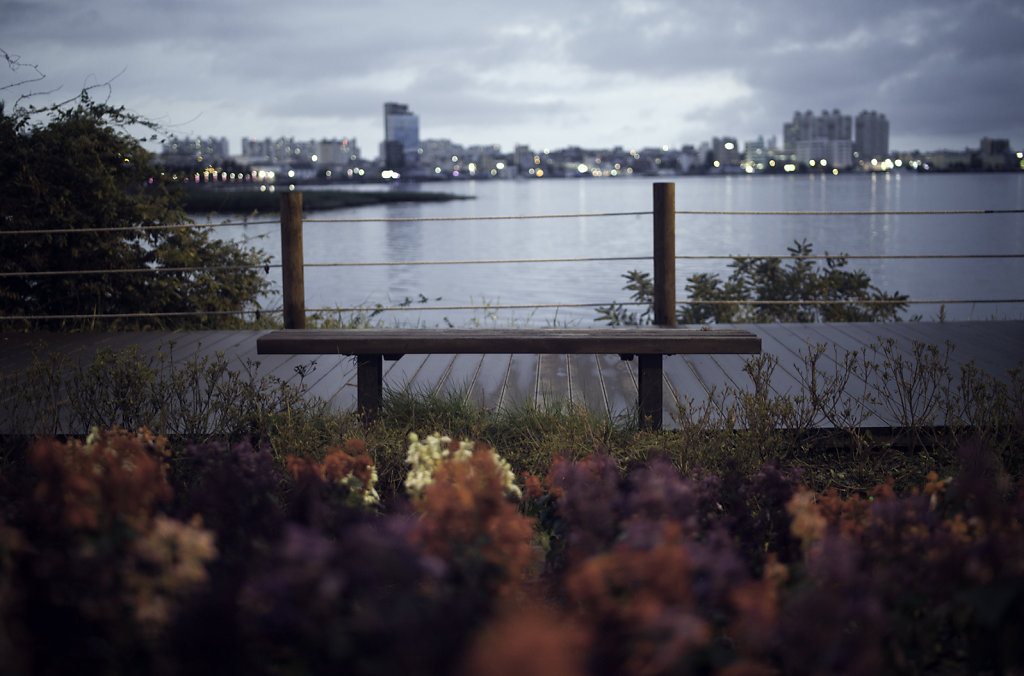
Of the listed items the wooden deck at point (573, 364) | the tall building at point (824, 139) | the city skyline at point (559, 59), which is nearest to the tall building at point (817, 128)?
the tall building at point (824, 139)

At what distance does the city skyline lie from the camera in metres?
15.4

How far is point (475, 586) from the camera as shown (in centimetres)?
127

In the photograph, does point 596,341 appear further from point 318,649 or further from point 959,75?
point 959,75

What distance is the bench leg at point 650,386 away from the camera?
123 inches

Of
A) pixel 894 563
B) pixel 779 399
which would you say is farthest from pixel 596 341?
pixel 894 563

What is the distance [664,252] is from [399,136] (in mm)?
58516

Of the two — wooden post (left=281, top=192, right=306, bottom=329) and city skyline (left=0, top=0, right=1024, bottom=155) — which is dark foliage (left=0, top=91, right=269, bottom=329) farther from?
wooden post (left=281, top=192, right=306, bottom=329)

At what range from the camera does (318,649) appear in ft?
3.70

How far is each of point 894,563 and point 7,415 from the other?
3.11 metres

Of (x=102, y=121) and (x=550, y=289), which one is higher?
(x=102, y=121)

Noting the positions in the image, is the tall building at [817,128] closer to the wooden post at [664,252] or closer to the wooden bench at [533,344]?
the wooden post at [664,252]

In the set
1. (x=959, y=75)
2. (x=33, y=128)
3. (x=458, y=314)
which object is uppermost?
(x=959, y=75)

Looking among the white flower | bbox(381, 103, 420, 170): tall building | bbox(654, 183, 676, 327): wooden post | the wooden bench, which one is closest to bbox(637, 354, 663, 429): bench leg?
the wooden bench

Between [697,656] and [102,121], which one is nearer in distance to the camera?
[697,656]
